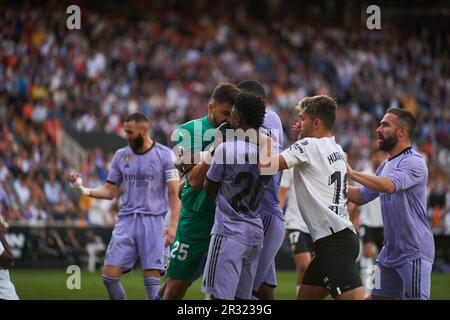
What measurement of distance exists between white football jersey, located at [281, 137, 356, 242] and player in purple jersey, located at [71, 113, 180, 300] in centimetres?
310

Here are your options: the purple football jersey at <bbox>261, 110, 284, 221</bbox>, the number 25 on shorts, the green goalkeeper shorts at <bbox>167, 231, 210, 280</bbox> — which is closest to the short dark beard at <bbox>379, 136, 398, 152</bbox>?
the purple football jersey at <bbox>261, 110, 284, 221</bbox>

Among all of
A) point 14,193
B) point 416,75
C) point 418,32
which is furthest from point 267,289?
point 418,32

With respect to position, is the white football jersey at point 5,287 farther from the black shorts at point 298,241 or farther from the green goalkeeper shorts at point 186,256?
the black shorts at point 298,241

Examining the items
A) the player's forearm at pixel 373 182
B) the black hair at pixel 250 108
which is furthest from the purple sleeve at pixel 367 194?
the black hair at pixel 250 108

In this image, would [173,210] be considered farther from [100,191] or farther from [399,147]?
[399,147]

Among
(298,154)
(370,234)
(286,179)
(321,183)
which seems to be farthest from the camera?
(370,234)

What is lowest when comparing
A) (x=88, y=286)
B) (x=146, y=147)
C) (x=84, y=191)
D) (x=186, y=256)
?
(x=88, y=286)

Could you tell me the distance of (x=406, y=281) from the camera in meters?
8.80

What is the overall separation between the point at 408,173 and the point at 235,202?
1.93 metres

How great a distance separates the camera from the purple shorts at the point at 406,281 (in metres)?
8.73

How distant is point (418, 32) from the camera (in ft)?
113

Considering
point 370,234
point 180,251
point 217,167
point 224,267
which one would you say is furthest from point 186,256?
point 370,234

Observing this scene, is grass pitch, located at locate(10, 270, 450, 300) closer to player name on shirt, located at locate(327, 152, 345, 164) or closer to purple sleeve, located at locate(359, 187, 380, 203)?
purple sleeve, located at locate(359, 187, 380, 203)
